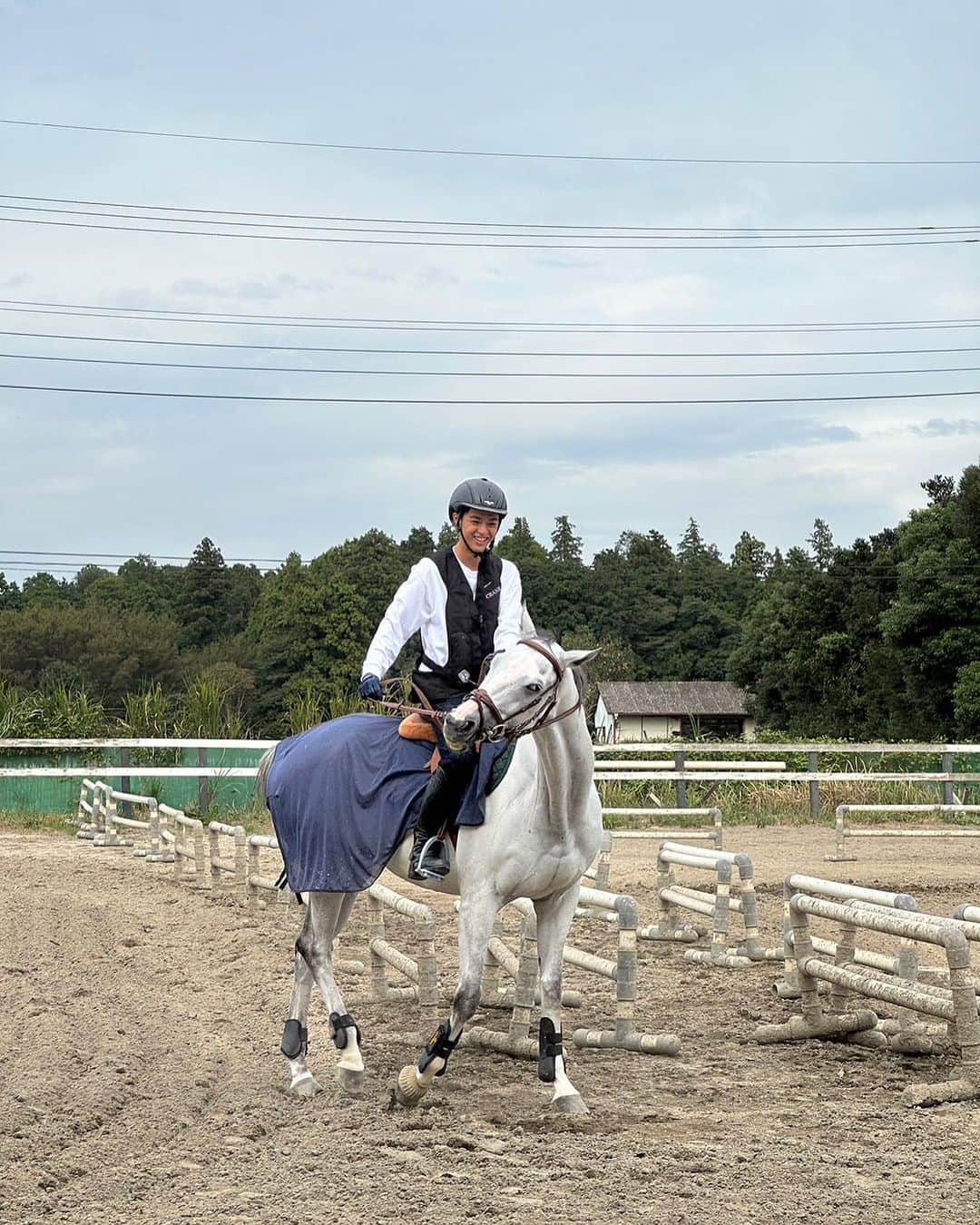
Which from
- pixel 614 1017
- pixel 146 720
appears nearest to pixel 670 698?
pixel 146 720

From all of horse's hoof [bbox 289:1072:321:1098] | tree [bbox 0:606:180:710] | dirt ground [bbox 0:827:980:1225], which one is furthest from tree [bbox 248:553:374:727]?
horse's hoof [bbox 289:1072:321:1098]

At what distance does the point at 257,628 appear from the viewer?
220ft

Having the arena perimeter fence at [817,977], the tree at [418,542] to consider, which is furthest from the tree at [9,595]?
the arena perimeter fence at [817,977]

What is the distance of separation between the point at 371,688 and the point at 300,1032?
5.22ft

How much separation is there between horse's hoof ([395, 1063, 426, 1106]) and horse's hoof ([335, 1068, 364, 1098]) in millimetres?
462

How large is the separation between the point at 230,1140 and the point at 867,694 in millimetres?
40906

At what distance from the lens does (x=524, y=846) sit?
229 inches

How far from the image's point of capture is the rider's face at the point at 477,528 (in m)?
6.34

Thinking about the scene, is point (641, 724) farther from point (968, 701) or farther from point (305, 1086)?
point (305, 1086)

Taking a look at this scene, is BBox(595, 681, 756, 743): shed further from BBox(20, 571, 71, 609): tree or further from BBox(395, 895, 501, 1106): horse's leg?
BBox(395, 895, 501, 1106): horse's leg

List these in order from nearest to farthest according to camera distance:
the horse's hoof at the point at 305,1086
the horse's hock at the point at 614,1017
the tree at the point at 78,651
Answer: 1. the horse's hoof at the point at 305,1086
2. the horse's hock at the point at 614,1017
3. the tree at the point at 78,651

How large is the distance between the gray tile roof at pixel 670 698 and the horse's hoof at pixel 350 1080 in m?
72.8

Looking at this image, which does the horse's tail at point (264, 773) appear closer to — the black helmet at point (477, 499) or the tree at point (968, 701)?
the black helmet at point (477, 499)

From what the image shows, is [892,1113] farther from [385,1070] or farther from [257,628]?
[257,628]
